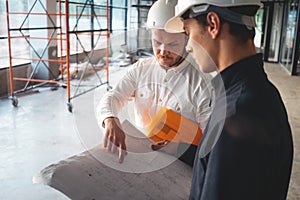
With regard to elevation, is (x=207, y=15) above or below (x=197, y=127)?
above

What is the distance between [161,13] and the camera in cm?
128

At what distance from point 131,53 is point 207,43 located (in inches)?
345

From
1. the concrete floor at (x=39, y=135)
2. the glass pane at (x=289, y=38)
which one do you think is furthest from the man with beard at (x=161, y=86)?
the glass pane at (x=289, y=38)

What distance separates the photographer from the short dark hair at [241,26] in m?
0.63

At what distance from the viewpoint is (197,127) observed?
1.14 metres

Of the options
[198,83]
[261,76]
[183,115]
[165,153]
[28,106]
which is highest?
[261,76]

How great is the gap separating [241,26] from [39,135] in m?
3.20

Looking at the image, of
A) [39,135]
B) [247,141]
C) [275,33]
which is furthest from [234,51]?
[275,33]

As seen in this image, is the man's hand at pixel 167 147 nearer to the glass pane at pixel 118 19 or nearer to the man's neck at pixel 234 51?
the man's neck at pixel 234 51

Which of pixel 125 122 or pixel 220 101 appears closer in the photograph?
pixel 220 101

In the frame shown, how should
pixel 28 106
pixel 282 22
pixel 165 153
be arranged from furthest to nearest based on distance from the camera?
pixel 282 22 → pixel 28 106 → pixel 165 153

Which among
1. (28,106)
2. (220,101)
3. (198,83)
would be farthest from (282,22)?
(220,101)

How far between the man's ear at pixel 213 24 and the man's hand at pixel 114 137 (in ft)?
1.83

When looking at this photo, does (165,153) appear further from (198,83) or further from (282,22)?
(282,22)
